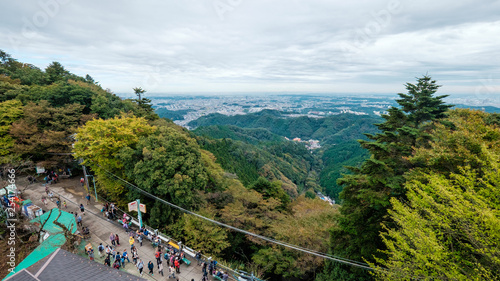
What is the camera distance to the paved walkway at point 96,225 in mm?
12025

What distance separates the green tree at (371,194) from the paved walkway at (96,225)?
8918mm

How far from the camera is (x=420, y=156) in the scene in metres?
10.2

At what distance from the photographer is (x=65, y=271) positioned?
809 cm

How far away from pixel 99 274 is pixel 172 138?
10.8 metres

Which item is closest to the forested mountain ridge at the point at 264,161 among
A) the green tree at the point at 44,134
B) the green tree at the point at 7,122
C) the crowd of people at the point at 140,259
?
the green tree at the point at 44,134

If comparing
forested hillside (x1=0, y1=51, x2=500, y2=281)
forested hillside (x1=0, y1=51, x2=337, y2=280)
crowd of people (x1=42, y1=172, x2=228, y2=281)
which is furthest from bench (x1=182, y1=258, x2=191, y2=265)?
forested hillside (x1=0, y1=51, x2=500, y2=281)

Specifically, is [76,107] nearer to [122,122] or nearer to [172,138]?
[122,122]

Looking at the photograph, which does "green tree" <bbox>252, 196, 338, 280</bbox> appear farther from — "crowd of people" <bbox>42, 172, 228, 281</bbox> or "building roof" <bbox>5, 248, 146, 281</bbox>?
"building roof" <bbox>5, 248, 146, 281</bbox>

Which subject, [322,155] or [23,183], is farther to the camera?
[322,155]

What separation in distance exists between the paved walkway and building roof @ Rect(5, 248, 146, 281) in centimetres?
375

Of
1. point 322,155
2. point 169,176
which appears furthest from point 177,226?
point 322,155

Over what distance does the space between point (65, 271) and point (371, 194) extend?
14091 mm

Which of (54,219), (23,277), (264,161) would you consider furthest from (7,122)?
A: (264,161)

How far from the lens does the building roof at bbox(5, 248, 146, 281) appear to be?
7.57 metres
